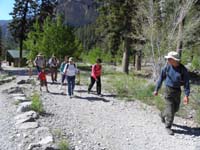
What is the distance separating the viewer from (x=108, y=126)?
34.0 feet

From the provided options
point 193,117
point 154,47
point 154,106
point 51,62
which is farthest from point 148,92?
point 154,47

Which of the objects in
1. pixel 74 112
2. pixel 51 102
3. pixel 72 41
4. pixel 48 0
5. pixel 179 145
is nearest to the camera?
pixel 179 145

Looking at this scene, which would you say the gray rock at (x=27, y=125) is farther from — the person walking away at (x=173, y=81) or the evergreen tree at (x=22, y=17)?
the evergreen tree at (x=22, y=17)

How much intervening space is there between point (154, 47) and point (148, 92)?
28.3ft

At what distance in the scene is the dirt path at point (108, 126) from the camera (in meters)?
8.85

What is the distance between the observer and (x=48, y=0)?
54.2 meters

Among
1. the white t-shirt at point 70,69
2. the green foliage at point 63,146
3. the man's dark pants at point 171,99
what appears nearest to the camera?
the green foliage at point 63,146

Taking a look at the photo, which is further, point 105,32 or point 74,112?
point 105,32

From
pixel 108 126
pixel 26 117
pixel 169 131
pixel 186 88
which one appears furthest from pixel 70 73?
pixel 186 88

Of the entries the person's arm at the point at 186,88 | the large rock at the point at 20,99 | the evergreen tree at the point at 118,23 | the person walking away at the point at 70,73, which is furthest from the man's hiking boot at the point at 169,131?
the evergreen tree at the point at 118,23

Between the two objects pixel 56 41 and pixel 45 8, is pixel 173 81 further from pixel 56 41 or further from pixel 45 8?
pixel 45 8

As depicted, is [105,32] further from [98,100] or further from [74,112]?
[74,112]

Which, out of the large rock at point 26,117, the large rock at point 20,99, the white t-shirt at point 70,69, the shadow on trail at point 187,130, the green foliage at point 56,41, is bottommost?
the shadow on trail at point 187,130

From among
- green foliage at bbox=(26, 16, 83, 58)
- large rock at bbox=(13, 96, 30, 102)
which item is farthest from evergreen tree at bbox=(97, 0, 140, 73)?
large rock at bbox=(13, 96, 30, 102)
